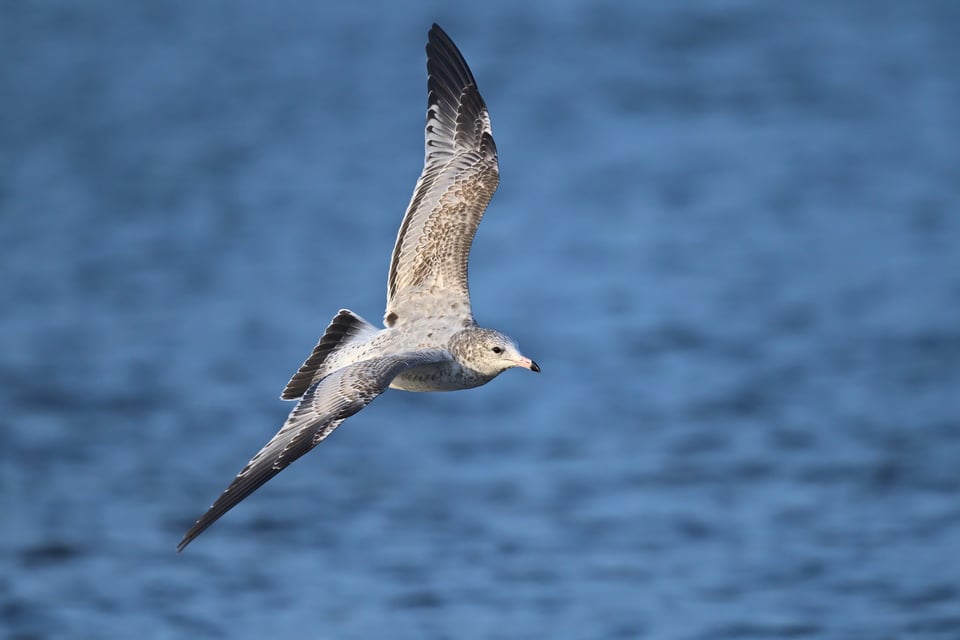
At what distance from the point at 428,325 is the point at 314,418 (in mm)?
1402

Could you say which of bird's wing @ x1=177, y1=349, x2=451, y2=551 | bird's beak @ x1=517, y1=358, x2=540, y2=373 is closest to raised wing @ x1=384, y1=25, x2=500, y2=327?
bird's beak @ x1=517, y1=358, x2=540, y2=373

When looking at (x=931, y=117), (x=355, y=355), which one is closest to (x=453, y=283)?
(x=355, y=355)

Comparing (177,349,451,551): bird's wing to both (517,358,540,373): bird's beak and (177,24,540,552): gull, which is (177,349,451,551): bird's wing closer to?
(177,24,540,552): gull

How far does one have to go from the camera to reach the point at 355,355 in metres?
10.5

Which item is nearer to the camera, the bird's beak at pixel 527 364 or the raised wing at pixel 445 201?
the bird's beak at pixel 527 364

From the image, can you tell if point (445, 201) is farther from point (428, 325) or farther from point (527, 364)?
point (527, 364)

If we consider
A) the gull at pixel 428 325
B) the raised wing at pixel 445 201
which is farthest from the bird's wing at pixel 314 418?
the raised wing at pixel 445 201

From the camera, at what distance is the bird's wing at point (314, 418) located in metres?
9.24

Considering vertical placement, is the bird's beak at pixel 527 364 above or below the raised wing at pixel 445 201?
below

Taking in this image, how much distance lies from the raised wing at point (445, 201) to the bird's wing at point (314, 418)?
116cm

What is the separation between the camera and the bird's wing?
9.24 metres

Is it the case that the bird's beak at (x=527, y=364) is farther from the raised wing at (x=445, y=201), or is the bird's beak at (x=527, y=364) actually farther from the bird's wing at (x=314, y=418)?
the raised wing at (x=445, y=201)

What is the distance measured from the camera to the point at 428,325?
35.4 ft

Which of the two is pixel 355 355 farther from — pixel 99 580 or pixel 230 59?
pixel 230 59
